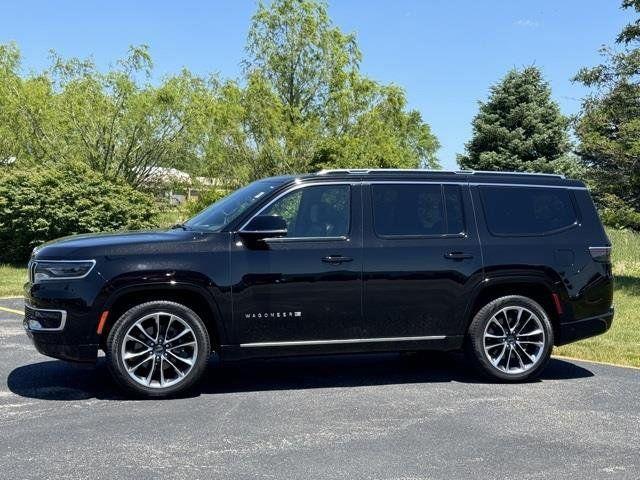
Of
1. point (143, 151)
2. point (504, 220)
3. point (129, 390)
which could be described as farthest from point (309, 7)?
point (129, 390)

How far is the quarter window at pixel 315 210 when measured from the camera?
6.61 m

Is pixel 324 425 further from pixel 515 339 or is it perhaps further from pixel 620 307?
pixel 620 307

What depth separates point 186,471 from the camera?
14.7 feet

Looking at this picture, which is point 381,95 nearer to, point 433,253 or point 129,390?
point 433,253

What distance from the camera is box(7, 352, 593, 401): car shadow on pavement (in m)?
6.60

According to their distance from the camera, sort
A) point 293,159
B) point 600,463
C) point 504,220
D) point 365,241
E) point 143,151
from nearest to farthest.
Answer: point 600,463 < point 365,241 < point 504,220 < point 293,159 < point 143,151

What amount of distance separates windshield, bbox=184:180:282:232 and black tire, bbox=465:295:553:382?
225 centimetres

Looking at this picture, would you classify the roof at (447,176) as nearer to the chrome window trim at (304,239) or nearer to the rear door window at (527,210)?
the rear door window at (527,210)

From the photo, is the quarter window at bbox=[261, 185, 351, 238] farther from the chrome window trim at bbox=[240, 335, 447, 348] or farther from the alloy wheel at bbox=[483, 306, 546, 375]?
the alloy wheel at bbox=[483, 306, 546, 375]

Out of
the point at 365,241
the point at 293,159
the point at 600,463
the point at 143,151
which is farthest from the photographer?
the point at 143,151

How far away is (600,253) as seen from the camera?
7.29 metres

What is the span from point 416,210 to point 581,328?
6.56ft

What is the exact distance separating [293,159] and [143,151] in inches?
175

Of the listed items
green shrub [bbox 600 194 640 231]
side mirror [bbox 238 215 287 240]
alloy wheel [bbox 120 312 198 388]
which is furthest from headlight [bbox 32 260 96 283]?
green shrub [bbox 600 194 640 231]
